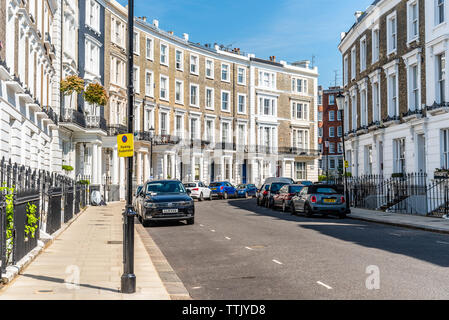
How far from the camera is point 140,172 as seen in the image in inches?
1938

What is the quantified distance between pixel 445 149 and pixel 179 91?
36.6 metres

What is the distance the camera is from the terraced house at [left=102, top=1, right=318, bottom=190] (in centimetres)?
5156

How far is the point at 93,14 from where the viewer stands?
41.9m

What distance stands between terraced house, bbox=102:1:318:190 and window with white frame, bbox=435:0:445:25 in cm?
2433

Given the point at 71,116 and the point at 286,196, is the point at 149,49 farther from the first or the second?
the point at 286,196

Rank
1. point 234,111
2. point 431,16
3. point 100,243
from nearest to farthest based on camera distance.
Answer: point 100,243 < point 431,16 < point 234,111

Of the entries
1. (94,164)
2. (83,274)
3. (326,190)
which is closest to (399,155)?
(326,190)

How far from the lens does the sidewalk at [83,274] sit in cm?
785

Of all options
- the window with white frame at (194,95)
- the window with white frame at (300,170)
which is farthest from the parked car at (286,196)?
the window with white frame at (300,170)

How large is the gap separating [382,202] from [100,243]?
19344 mm

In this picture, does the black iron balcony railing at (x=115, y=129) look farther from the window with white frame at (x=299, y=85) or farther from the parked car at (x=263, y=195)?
the window with white frame at (x=299, y=85)
